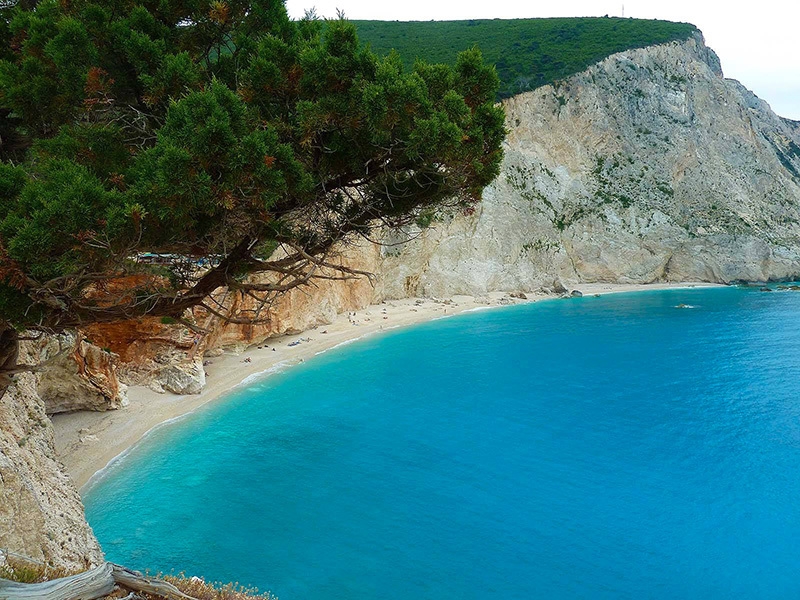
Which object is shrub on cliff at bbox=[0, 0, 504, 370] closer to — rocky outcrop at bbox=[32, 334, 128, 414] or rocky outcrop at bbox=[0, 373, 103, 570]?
rocky outcrop at bbox=[0, 373, 103, 570]

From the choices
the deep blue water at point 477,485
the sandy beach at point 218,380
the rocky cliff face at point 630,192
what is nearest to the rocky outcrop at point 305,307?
the sandy beach at point 218,380

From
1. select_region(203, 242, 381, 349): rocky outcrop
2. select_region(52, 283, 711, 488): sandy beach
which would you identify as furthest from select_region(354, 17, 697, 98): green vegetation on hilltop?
select_region(203, 242, 381, 349): rocky outcrop

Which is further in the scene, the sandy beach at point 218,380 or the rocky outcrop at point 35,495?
the sandy beach at point 218,380

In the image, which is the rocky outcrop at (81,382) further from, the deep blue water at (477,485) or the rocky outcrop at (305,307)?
the rocky outcrop at (305,307)

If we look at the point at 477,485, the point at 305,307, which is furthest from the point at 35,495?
the point at 305,307

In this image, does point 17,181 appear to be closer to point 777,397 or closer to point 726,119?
point 777,397
